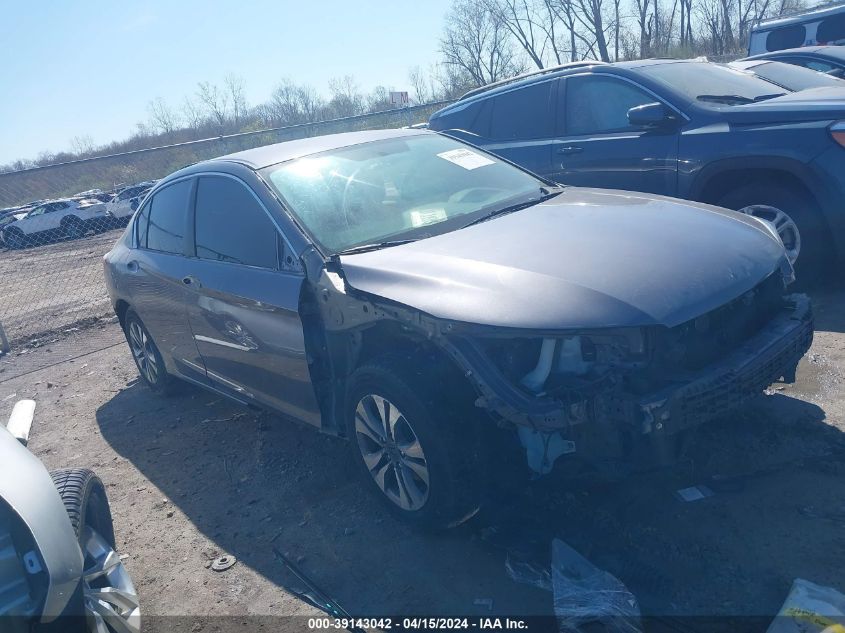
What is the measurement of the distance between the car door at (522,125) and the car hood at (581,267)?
2.86 meters

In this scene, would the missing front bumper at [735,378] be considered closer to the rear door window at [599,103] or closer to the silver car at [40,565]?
the silver car at [40,565]

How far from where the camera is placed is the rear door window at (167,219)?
4848 mm

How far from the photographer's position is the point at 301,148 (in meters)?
4.48

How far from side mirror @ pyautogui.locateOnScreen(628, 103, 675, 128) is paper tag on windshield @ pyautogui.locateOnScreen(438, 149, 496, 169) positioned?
152 cm

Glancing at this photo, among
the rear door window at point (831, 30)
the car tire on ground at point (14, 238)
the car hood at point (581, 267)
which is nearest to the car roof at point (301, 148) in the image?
the car hood at point (581, 267)

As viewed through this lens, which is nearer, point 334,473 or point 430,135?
point 334,473

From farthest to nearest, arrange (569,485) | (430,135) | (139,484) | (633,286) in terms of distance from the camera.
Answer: (430,135) < (139,484) < (569,485) < (633,286)

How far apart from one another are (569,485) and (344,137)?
269 centimetres

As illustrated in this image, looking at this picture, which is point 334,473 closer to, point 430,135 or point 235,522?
point 235,522

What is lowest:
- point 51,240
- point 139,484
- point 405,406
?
point 51,240

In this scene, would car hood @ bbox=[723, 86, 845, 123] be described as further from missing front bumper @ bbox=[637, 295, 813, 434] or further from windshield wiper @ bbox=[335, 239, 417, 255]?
windshield wiper @ bbox=[335, 239, 417, 255]

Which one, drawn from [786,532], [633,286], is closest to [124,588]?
[633,286]

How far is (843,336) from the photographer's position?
186 inches

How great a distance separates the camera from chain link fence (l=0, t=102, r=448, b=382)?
8.72 metres
